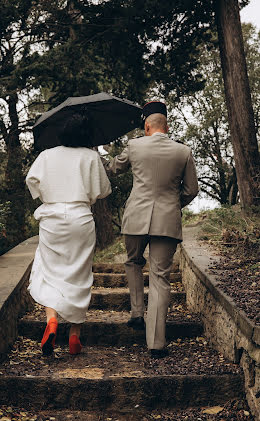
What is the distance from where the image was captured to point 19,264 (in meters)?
5.59

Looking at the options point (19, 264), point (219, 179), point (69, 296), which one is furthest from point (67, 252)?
point (219, 179)

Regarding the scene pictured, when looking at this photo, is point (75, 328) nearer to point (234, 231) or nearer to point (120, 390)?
point (120, 390)

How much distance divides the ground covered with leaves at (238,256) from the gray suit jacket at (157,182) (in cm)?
63

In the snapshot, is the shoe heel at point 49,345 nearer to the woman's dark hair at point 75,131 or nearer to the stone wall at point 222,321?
the stone wall at point 222,321

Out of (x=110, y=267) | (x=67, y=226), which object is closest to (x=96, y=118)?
(x=67, y=226)

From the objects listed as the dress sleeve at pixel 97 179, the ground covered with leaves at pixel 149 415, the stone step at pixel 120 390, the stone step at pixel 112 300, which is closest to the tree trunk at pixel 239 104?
the stone step at pixel 112 300

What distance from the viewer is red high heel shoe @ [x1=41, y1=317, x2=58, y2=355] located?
3465 millimetres

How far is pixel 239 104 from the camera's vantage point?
25.0ft

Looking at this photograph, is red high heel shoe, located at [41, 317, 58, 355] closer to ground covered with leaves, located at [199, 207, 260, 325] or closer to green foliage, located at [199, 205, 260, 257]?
ground covered with leaves, located at [199, 207, 260, 325]

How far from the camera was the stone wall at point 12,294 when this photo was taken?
12.4 feet

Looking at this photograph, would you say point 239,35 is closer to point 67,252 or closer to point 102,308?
point 102,308

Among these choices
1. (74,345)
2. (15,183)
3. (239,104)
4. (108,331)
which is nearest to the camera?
(74,345)

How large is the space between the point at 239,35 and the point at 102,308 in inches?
190

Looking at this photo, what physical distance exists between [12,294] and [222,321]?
1.69 m
